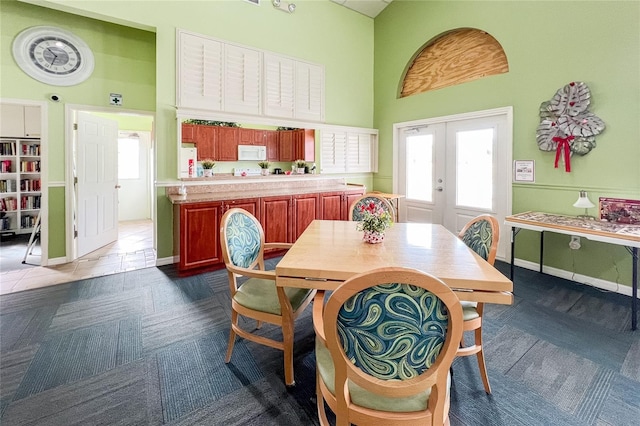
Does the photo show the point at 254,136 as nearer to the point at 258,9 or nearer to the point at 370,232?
the point at 258,9

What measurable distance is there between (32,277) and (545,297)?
5.62m

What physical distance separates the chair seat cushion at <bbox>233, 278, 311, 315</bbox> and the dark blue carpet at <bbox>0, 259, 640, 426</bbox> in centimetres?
44

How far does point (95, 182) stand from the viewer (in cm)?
455

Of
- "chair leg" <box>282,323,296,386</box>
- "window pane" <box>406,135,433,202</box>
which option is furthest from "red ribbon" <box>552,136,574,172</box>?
"chair leg" <box>282,323,296,386</box>

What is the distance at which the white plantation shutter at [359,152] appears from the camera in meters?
5.77

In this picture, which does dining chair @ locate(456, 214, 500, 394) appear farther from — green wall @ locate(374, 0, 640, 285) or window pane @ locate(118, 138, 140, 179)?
window pane @ locate(118, 138, 140, 179)

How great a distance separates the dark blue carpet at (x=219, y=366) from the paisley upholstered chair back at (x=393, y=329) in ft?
2.72

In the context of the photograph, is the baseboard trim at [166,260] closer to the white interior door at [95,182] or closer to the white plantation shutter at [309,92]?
the white interior door at [95,182]

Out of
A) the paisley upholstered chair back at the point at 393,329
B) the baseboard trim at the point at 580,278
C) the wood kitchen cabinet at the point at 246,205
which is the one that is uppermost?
the wood kitchen cabinet at the point at 246,205

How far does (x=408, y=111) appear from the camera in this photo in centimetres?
539

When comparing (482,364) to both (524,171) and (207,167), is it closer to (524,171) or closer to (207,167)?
(524,171)

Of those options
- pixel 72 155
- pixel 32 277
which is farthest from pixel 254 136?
pixel 32 277

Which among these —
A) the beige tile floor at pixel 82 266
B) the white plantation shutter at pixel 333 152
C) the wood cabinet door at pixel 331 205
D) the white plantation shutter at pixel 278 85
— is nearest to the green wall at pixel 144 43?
the white plantation shutter at pixel 278 85

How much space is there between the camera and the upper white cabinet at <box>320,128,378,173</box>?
549 cm
